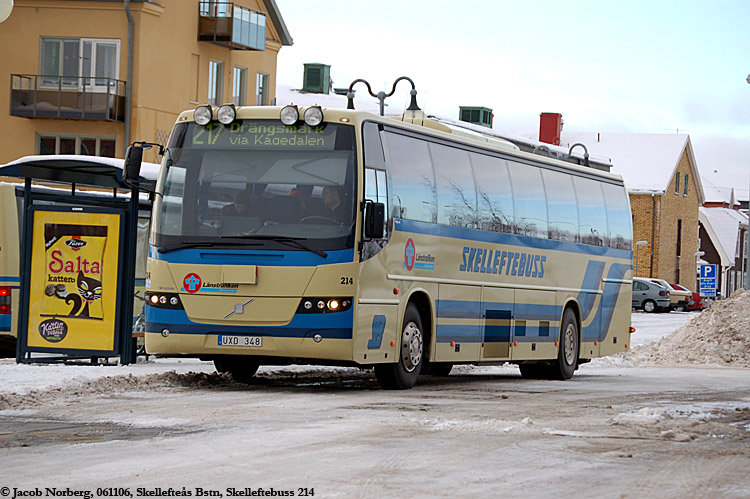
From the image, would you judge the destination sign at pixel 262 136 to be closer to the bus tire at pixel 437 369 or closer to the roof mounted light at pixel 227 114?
the roof mounted light at pixel 227 114

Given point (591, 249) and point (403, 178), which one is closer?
point (403, 178)

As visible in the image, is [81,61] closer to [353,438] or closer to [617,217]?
[617,217]

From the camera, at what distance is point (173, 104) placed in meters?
44.5

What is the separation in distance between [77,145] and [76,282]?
27.7m

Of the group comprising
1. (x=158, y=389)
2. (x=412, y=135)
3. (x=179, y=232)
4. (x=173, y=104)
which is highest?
(x=173, y=104)

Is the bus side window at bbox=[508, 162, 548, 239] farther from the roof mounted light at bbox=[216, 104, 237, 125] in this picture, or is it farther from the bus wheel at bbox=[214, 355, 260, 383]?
the roof mounted light at bbox=[216, 104, 237, 125]

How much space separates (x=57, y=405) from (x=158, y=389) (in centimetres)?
215

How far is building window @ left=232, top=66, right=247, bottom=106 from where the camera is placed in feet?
159

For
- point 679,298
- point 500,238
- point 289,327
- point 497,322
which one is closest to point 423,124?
point 500,238

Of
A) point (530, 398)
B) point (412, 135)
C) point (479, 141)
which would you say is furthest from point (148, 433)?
point (479, 141)

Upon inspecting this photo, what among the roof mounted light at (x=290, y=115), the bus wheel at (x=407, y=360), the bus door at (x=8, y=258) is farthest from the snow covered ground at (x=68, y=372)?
the roof mounted light at (x=290, y=115)

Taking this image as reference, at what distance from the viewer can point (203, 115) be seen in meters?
16.0

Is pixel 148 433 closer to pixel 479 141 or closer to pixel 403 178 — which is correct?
pixel 403 178

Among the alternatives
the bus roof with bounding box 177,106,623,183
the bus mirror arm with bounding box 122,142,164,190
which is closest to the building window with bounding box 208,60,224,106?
the bus roof with bounding box 177,106,623,183
